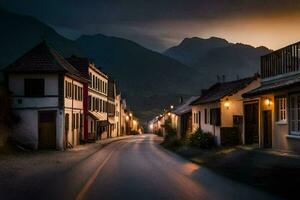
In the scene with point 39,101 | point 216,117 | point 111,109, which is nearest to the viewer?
point 216,117

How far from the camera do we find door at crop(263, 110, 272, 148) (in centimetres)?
2472

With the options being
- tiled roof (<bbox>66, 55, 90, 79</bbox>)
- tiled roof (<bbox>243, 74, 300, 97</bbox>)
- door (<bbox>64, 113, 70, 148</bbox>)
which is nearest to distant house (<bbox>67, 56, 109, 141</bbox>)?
tiled roof (<bbox>66, 55, 90, 79</bbox>)

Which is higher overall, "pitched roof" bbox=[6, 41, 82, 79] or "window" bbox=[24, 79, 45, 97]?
"pitched roof" bbox=[6, 41, 82, 79]

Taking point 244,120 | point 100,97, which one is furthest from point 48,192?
point 100,97

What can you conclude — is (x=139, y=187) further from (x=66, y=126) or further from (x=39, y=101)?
(x=66, y=126)

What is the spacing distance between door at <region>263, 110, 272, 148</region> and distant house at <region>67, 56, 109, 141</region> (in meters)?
28.5

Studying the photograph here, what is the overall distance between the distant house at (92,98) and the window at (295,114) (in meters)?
32.3

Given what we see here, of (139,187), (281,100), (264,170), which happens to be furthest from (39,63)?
(139,187)

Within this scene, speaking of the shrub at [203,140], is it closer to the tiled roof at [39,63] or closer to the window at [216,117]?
the window at [216,117]

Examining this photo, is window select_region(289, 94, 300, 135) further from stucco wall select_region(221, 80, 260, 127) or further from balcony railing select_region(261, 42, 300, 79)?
stucco wall select_region(221, 80, 260, 127)

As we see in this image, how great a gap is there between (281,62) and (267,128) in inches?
151

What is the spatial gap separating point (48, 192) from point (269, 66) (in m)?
15.7

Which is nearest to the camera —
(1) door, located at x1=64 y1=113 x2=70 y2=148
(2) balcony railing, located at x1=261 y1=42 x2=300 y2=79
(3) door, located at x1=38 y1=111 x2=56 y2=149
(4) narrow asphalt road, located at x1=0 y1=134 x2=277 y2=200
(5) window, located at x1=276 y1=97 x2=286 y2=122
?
(4) narrow asphalt road, located at x1=0 y1=134 x2=277 y2=200

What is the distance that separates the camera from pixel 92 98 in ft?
185
